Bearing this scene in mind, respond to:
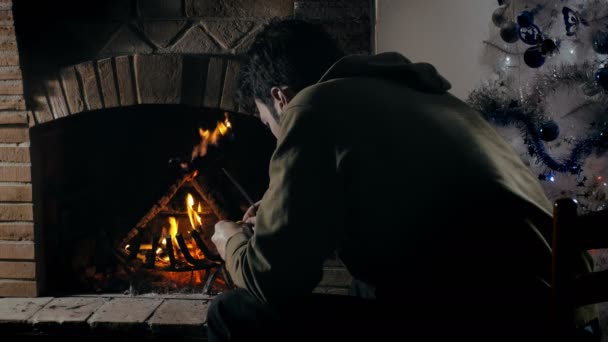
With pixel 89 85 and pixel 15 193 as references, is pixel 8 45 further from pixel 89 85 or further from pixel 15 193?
pixel 15 193

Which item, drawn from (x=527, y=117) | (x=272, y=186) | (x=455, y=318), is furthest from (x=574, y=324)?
(x=527, y=117)

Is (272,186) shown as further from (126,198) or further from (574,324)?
(126,198)

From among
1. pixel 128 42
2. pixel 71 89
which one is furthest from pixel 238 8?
pixel 71 89

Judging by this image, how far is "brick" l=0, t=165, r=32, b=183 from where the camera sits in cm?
250

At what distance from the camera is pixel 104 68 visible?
2.44m

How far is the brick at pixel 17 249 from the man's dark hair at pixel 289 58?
1.40m

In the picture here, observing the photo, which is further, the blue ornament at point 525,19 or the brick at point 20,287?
the brick at point 20,287

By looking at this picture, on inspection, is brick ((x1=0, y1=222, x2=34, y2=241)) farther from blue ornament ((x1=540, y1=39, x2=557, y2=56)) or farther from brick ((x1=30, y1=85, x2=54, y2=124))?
blue ornament ((x1=540, y1=39, x2=557, y2=56))

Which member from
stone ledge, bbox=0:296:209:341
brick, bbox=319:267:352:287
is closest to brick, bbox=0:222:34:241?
stone ledge, bbox=0:296:209:341

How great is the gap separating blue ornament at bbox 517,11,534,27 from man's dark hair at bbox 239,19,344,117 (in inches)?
43.8

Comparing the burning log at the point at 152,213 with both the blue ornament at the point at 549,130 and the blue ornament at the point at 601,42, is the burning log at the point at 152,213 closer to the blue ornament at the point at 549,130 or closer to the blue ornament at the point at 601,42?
the blue ornament at the point at 549,130

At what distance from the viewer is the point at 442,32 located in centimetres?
269

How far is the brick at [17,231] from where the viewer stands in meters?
2.55

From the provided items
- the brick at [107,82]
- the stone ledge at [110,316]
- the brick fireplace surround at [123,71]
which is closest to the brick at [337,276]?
the brick fireplace surround at [123,71]
